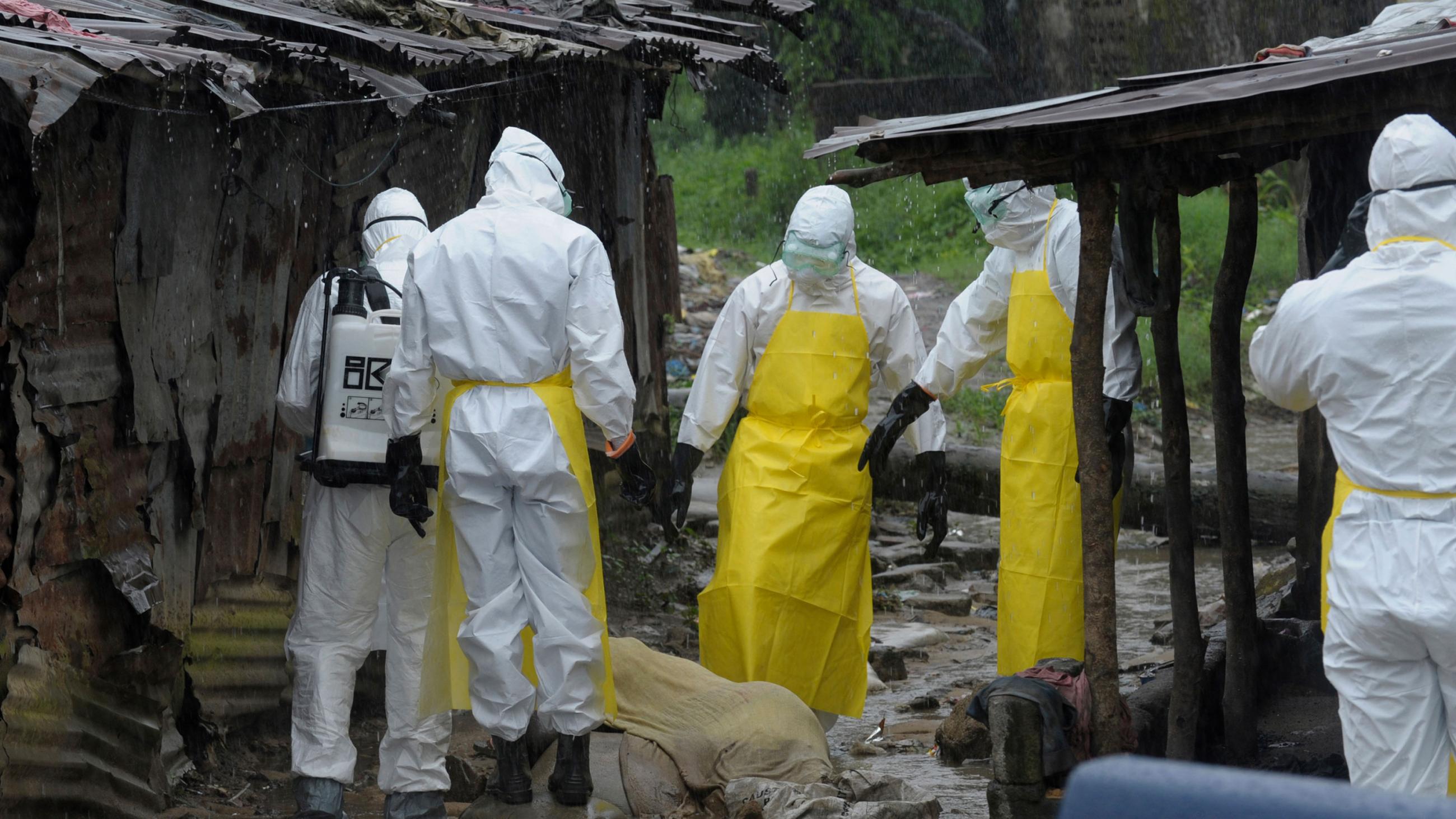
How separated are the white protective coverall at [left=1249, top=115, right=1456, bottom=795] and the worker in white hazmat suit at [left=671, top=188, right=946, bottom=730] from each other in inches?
99.7

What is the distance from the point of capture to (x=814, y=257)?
6.17m

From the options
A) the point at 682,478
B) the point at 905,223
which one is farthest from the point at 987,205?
the point at 905,223

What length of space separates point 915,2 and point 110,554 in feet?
53.6

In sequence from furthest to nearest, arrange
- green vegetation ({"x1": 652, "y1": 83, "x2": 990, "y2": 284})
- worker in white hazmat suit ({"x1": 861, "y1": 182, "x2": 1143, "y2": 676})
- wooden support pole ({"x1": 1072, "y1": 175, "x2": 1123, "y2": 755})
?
1. green vegetation ({"x1": 652, "y1": 83, "x2": 990, "y2": 284})
2. worker in white hazmat suit ({"x1": 861, "y1": 182, "x2": 1143, "y2": 676})
3. wooden support pole ({"x1": 1072, "y1": 175, "x2": 1123, "y2": 755})

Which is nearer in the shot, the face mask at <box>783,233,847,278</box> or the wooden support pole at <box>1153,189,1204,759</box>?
the wooden support pole at <box>1153,189,1204,759</box>

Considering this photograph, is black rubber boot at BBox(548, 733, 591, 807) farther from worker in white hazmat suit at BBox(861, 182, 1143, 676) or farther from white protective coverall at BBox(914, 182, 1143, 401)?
white protective coverall at BBox(914, 182, 1143, 401)

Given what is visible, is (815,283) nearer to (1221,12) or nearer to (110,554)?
(110,554)

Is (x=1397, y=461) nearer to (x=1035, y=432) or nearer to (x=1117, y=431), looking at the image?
(x=1117, y=431)

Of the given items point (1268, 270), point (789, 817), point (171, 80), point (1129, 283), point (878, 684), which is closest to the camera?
point (171, 80)

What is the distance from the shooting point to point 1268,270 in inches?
687

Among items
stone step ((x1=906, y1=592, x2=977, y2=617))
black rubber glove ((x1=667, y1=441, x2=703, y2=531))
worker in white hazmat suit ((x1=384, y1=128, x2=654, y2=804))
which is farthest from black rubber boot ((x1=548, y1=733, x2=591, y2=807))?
stone step ((x1=906, y1=592, x2=977, y2=617))

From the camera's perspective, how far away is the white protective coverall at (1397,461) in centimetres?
375

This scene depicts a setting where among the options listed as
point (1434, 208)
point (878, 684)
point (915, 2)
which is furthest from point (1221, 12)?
point (1434, 208)

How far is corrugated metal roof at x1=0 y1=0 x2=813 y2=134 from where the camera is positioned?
398 cm
